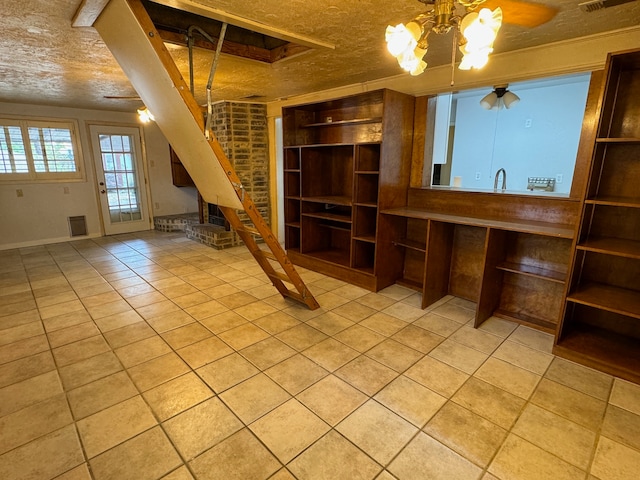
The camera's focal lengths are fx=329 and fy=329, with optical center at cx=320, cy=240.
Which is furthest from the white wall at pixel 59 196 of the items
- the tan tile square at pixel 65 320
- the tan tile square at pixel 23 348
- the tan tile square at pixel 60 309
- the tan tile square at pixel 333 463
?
the tan tile square at pixel 333 463

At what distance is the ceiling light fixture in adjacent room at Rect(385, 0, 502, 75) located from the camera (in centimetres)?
132

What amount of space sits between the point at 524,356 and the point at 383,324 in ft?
3.60

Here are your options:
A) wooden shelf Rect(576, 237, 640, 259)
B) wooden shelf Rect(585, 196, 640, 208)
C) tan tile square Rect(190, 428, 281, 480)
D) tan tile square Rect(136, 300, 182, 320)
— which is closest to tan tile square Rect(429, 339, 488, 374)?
wooden shelf Rect(576, 237, 640, 259)

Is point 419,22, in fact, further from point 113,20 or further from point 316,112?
point 316,112

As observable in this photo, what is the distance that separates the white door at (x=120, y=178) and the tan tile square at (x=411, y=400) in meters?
6.54

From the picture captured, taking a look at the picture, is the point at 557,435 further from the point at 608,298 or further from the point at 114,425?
the point at 114,425

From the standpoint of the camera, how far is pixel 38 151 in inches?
222

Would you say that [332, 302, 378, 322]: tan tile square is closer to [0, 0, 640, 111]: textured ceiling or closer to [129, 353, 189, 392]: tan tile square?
[129, 353, 189, 392]: tan tile square

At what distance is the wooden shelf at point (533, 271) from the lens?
268 cm

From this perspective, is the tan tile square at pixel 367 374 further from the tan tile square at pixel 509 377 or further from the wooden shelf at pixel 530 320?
the wooden shelf at pixel 530 320

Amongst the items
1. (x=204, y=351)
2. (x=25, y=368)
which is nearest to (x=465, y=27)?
(x=204, y=351)

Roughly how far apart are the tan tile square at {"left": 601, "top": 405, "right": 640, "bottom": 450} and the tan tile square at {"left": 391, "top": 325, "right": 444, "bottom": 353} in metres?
1.06

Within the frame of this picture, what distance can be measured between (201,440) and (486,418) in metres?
1.60

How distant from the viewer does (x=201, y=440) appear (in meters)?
1.74
